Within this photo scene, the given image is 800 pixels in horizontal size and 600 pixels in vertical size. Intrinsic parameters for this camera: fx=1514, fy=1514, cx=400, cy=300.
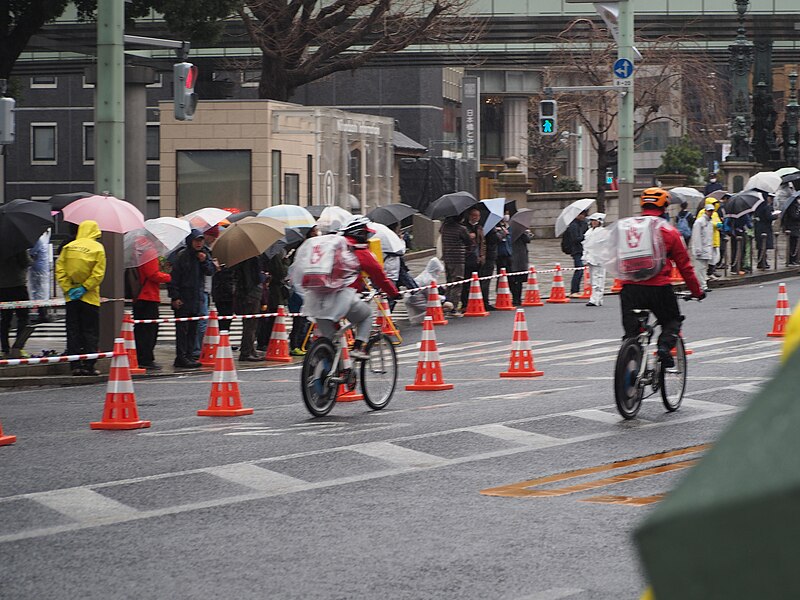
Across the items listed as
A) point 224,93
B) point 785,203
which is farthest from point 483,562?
point 224,93

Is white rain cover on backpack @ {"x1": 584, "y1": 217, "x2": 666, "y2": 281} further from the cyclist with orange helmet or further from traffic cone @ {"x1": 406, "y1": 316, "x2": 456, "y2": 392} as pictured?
traffic cone @ {"x1": 406, "y1": 316, "x2": 456, "y2": 392}

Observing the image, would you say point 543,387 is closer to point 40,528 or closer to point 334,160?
point 40,528

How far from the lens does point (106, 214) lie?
17.7 metres

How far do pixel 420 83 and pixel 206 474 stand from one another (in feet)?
221

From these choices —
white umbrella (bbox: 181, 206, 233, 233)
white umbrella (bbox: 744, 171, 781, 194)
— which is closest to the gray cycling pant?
white umbrella (bbox: 181, 206, 233, 233)

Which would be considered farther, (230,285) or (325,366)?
(230,285)

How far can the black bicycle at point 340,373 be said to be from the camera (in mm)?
13141

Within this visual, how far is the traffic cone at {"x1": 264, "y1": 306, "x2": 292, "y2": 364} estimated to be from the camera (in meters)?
20.4

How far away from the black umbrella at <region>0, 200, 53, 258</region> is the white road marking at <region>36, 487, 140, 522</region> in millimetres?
9867

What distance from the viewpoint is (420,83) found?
250ft

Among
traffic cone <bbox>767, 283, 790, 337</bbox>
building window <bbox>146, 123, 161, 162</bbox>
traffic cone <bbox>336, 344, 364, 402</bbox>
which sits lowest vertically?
traffic cone <bbox>336, 344, 364, 402</bbox>

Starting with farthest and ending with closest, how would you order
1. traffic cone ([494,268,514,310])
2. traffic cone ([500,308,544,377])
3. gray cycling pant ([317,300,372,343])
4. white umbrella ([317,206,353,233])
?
traffic cone ([494,268,514,310])
white umbrella ([317,206,353,233])
traffic cone ([500,308,544,377])
gray cycling pant ([317,300,372,343])

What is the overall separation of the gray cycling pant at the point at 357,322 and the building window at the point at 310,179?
26301 millimetres

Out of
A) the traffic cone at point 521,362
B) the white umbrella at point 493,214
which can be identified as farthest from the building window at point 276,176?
the traffic cone at point 521,362
